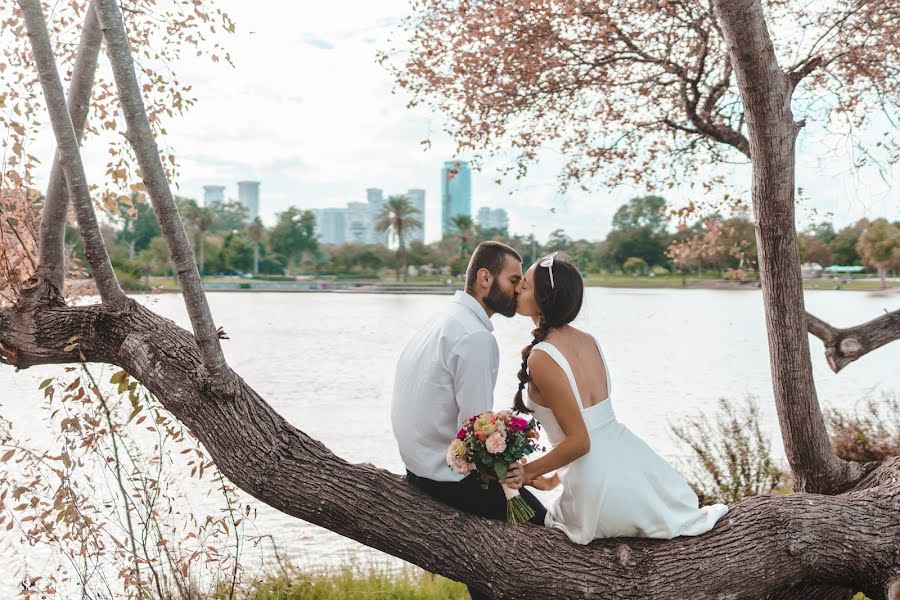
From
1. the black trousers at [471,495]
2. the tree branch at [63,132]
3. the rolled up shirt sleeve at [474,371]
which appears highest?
the tree branch at [63,132]

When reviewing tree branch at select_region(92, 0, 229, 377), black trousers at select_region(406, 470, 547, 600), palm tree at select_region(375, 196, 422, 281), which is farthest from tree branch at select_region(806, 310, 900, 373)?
palm tree at select_region(375, 196, 422, 281)

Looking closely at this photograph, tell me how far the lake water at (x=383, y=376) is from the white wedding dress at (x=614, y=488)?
51 centimetres

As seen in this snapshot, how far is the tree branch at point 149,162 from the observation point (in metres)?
3.07

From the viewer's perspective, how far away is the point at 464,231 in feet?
276

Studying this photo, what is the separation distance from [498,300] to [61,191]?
2456 mm

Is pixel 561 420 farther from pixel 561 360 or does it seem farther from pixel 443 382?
pixel 443 382

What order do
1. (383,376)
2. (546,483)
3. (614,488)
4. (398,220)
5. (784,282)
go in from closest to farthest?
(614,488) → (546,483) → (784,282) → (383,376) → (398,220)

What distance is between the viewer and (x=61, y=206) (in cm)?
411

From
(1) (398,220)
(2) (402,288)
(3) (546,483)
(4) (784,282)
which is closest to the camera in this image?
(3) (546,483)

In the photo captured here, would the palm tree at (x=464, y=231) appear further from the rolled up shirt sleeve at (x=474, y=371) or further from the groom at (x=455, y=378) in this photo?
the rolled up shirt sleeve at (x=474, y=371)

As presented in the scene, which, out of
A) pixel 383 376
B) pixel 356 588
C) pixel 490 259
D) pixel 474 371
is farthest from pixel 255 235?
pixel 474 371

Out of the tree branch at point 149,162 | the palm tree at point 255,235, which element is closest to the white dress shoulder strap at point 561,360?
the tree branch at point 149,162

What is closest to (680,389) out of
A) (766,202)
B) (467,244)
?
(766,202)

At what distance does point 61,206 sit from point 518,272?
252 cm
